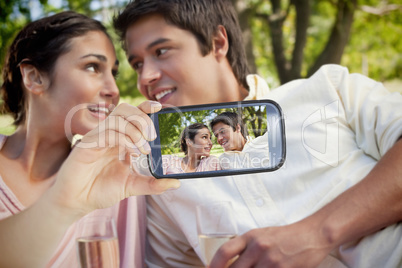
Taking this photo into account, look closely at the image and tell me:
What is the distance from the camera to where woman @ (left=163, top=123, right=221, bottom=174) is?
42.9 inches

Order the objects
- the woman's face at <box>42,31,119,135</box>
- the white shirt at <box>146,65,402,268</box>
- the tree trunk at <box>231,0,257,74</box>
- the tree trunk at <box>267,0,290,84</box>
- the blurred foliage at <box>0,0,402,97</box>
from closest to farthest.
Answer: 1. the white shirt at <box>146,65,402,268</box>
2. the woman's face at <box>42,31,119,135</box>
3. the blurred foliage at <box>0,0,402,97</box>
4. the tree trunk at <box>231,0,257,74</box>
5. the tree trunk at <box>267,0,290,84</box>

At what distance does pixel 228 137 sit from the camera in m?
1.12

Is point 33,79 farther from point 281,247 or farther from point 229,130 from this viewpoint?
point 281,247

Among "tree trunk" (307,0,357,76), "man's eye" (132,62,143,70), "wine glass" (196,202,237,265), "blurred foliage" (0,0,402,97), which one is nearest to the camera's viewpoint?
"wine glass" (196,202,237,265)

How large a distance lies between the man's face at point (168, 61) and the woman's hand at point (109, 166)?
760mm

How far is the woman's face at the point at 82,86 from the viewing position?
77.4 inches

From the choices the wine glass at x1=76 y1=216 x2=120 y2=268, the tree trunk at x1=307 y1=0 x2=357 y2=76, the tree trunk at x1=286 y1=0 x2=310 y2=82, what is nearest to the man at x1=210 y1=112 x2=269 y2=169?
the wine glass at x1=76 y1=216 x2=120 y2=268

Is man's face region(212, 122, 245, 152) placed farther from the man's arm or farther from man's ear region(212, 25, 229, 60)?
man's ear region(212, 25, 229, 60)

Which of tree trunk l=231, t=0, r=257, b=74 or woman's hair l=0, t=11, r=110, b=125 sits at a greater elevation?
tree trunk l=231, t=0, r=257, b=74

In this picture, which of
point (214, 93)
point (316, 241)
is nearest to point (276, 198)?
point (316, 241)

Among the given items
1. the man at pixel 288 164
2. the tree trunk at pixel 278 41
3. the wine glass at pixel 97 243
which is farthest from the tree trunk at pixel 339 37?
the wine glass at pixel 97 243

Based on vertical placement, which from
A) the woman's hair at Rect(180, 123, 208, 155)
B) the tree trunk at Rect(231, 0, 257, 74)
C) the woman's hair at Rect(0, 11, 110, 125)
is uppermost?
the tree trunk at Rect(231, 0, 257, 74)

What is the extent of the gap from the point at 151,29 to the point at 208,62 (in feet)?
1.14

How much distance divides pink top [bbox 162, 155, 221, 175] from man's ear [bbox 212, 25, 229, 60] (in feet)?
4.08
